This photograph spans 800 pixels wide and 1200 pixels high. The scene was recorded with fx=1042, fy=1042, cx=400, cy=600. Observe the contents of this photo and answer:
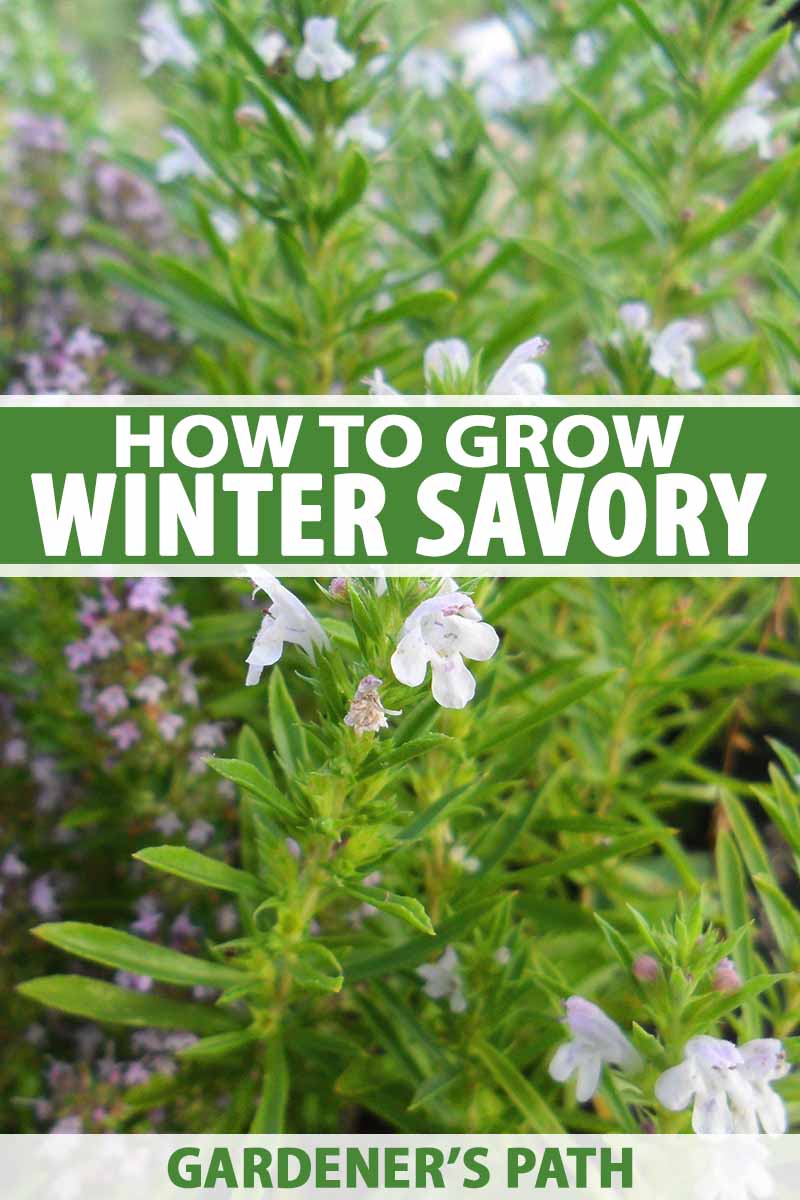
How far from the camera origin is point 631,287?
241 centimetres

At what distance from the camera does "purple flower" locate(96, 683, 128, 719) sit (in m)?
1.92

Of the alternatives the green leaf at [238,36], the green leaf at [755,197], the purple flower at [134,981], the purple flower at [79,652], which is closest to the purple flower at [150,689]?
the purple flower at [79,652]

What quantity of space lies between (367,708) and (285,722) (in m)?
0.40

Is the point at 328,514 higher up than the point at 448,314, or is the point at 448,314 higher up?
the point at 448,314

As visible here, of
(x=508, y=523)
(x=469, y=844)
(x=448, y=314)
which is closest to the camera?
(x=508, y=523)

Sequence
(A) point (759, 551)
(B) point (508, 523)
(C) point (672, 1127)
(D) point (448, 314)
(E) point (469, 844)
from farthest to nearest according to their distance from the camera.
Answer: (D) point (448, 314)
(A) point (759, 551)
(E) point (469, 844)
(B) point (508, 523)
(C) point (672, 1127)

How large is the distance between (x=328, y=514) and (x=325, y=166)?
75cm

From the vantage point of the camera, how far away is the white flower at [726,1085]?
4.04 ft

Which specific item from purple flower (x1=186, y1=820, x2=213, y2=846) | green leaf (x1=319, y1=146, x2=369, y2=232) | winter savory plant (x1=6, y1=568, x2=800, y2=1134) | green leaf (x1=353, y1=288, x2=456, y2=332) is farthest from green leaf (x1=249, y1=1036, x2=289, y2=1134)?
green leaf (x1=319, y1=146, x2=369, y2=232)

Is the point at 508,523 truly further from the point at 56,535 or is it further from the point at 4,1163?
the point at 4,1163

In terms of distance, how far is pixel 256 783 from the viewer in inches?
49.7

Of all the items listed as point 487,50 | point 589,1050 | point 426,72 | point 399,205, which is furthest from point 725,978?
point 487,50

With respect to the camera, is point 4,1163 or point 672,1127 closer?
point 672,1127

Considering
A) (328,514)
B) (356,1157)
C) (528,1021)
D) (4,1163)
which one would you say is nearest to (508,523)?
(328,514)
